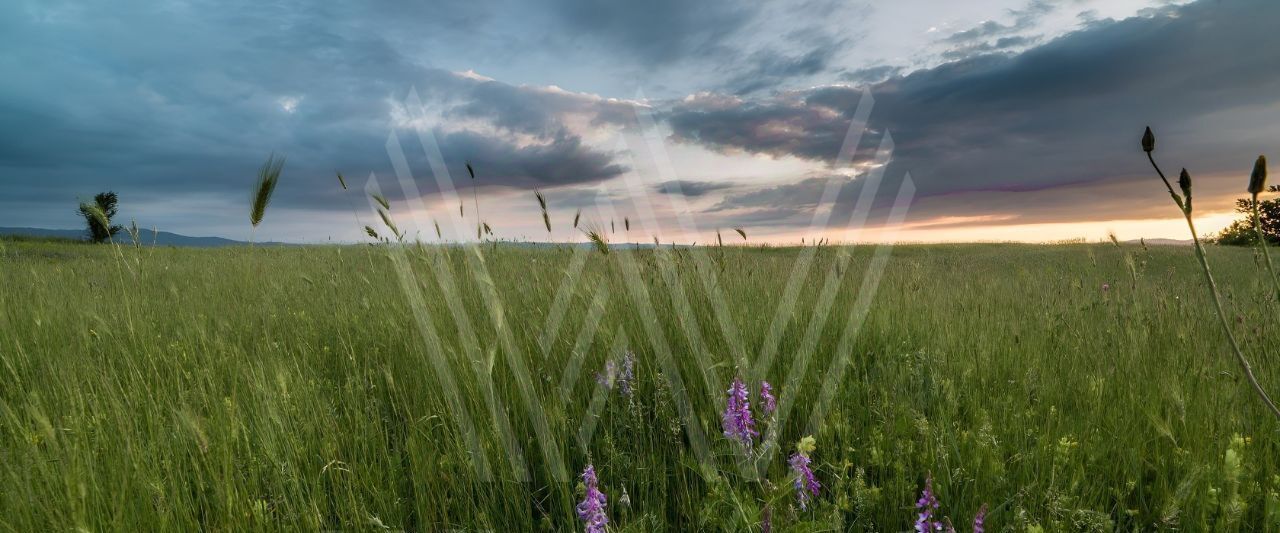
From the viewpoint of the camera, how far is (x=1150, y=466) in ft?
7.34

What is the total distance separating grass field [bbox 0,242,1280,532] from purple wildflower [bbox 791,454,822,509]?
5 centimetres

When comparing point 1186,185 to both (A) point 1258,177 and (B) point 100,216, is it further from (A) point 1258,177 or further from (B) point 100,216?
(B) point 100,216

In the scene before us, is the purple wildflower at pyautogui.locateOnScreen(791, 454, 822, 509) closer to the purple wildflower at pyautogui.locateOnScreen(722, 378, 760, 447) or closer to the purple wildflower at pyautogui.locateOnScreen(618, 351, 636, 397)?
the purple wildflower at pyautogui.locateOnScreen(722, 378, 760, 447)

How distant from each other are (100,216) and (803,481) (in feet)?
16.4

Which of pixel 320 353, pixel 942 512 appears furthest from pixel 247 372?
pixel 942 512

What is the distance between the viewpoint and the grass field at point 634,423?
1.95 meters

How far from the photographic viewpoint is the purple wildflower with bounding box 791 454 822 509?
6.07 ft

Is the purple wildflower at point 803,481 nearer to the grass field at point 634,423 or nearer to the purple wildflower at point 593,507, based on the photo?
the grass field at point 634,423

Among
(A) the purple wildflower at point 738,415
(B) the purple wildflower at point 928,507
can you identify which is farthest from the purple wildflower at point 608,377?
(B) the purple wildflower at point 928,507

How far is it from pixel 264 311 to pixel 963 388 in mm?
5004

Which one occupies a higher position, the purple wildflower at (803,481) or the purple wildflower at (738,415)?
the purple wildflower at (738,415)

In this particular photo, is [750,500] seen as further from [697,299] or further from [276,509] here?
[697,299]

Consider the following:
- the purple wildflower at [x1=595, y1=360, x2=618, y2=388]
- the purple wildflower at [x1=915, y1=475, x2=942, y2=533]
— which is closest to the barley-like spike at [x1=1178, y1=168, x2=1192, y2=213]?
the purple wildflower at [x1=915, y1=475, x2=942, y2=533]

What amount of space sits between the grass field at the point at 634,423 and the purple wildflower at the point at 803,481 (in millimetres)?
46
